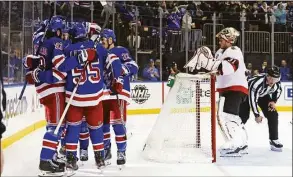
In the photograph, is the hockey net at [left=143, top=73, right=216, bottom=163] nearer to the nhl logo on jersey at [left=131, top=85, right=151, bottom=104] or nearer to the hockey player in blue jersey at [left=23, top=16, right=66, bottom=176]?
the hockey player in blue jersey at [left=23, top=16, right=66, bottom=176]

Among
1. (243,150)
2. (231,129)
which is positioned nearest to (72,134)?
(231,129)

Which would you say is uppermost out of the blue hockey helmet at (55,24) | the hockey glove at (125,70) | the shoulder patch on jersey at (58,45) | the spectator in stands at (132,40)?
the spectator in stands at (132,40)

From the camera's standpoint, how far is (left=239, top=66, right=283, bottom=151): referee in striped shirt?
454cm

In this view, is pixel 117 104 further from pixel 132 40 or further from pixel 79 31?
pixel 132 40

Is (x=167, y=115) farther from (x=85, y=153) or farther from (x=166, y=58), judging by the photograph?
(x=166, y=58)

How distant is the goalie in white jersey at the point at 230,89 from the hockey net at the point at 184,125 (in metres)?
0.12

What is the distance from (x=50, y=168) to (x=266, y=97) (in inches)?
93.1

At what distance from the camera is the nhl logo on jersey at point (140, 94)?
8625mm

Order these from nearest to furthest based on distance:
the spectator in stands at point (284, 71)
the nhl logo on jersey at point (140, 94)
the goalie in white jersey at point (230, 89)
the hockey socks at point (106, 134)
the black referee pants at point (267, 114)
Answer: the hockey socks at point (106, 134) < the goalie in white jersey at point (230, 89) < the black referee pants at point (267, 114) < the nhl logo on jersey at point (140, 94) < the spectator in stands at point (284, 71)

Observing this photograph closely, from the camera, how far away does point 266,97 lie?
4.73 meters

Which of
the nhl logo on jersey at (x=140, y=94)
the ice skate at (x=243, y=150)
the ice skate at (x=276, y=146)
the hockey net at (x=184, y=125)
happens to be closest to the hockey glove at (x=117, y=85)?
the hockey net at (x=184, y=125)

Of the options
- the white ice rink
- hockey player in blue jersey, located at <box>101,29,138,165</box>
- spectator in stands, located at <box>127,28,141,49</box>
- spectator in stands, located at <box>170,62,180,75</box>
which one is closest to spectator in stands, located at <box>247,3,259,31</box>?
spectator in stands, located at <box>170,62,180,75</box>

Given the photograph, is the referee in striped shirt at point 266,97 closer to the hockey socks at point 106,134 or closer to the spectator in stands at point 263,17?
the hockey socks at point 106,134

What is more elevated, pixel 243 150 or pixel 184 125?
pixel 184 125
